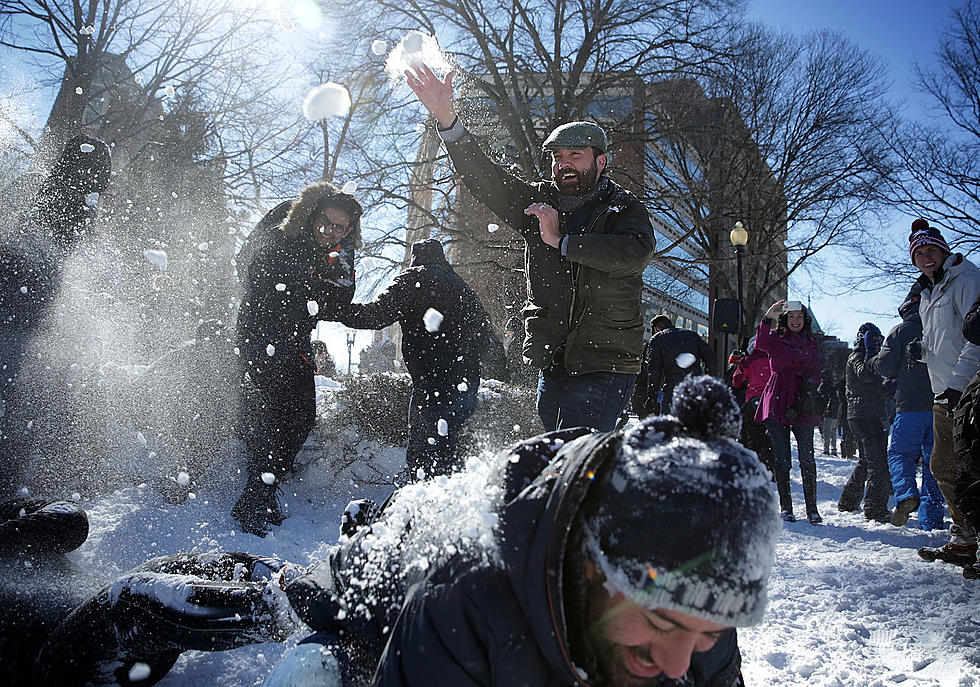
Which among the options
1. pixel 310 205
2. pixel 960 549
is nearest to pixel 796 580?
pixel 960 549

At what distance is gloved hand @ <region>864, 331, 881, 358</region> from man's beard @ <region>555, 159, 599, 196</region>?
13.6ft

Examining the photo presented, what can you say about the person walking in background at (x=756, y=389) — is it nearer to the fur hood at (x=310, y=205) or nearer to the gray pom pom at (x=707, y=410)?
the fur hood at (x=310, y=205)

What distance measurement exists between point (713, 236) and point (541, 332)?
54.6 feet

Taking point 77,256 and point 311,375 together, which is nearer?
point 77,256

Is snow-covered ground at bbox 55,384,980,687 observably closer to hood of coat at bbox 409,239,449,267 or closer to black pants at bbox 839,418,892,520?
black pants at bbox 839,418,892,520

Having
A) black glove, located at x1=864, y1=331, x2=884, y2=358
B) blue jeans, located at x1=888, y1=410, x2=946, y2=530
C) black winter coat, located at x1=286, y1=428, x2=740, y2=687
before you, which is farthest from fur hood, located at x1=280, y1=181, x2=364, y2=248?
black glove, located at x1=864, y1=331, x2=884, y2=358

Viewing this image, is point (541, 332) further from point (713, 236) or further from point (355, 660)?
point (713, 236)

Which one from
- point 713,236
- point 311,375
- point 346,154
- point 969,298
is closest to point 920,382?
point 969,298

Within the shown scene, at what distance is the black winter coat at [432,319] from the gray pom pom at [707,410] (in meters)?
3.05

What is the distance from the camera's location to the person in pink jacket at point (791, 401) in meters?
5.42

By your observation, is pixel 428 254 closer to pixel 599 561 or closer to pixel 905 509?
pixel 599 561

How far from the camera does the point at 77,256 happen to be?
11.5 ft

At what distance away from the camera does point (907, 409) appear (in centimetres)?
477

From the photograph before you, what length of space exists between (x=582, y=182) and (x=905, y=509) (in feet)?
12.2
